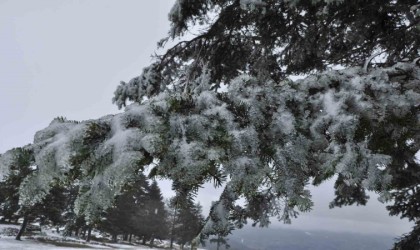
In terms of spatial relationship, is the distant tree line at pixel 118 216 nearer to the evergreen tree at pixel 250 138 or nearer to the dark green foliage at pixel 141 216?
the dark green foliage at pixel 141 216

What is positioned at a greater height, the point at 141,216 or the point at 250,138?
the point at 250,138

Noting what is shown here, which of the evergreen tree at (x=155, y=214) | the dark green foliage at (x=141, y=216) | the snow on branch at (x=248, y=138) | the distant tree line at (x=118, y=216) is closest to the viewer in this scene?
the snow on branch at (x=248, y=138)

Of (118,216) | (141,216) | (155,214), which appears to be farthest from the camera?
(155,214)

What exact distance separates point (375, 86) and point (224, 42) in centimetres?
482

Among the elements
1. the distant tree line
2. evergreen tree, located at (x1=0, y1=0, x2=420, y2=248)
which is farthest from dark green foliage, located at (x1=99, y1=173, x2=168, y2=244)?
evergreen tree, located at (x1=0, y1=0, x2=420, y2=248)

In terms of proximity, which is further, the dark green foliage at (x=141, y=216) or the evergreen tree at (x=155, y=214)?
the evergreen tree at (x=155, y=214)

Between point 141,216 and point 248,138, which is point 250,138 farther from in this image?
point 141,216

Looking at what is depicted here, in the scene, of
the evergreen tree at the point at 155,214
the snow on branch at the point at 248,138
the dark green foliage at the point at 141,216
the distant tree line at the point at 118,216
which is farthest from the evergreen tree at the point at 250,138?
the evergreen tree at the point at 155,214

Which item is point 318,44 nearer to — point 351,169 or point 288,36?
point 288,36

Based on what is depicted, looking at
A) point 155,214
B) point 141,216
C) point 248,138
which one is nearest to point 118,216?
point 141,216

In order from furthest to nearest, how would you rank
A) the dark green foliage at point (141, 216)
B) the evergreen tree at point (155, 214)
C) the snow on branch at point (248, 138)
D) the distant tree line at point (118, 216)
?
the evergreen tree at point (155, 214) → the dark green foliage at point (141, 216) → the distant tree line at point (118, 216) → the snow on branch at point (248, 138)

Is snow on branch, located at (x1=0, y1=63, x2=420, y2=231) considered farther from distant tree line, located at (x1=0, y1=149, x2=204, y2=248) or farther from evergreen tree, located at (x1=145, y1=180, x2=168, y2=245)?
evergreen tree, located at (x1=145, y1=180, x2=168, y2=245)

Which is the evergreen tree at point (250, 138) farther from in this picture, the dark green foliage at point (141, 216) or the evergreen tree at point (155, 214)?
the evergreen tree at point (155, 214)

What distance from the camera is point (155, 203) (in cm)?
5228
